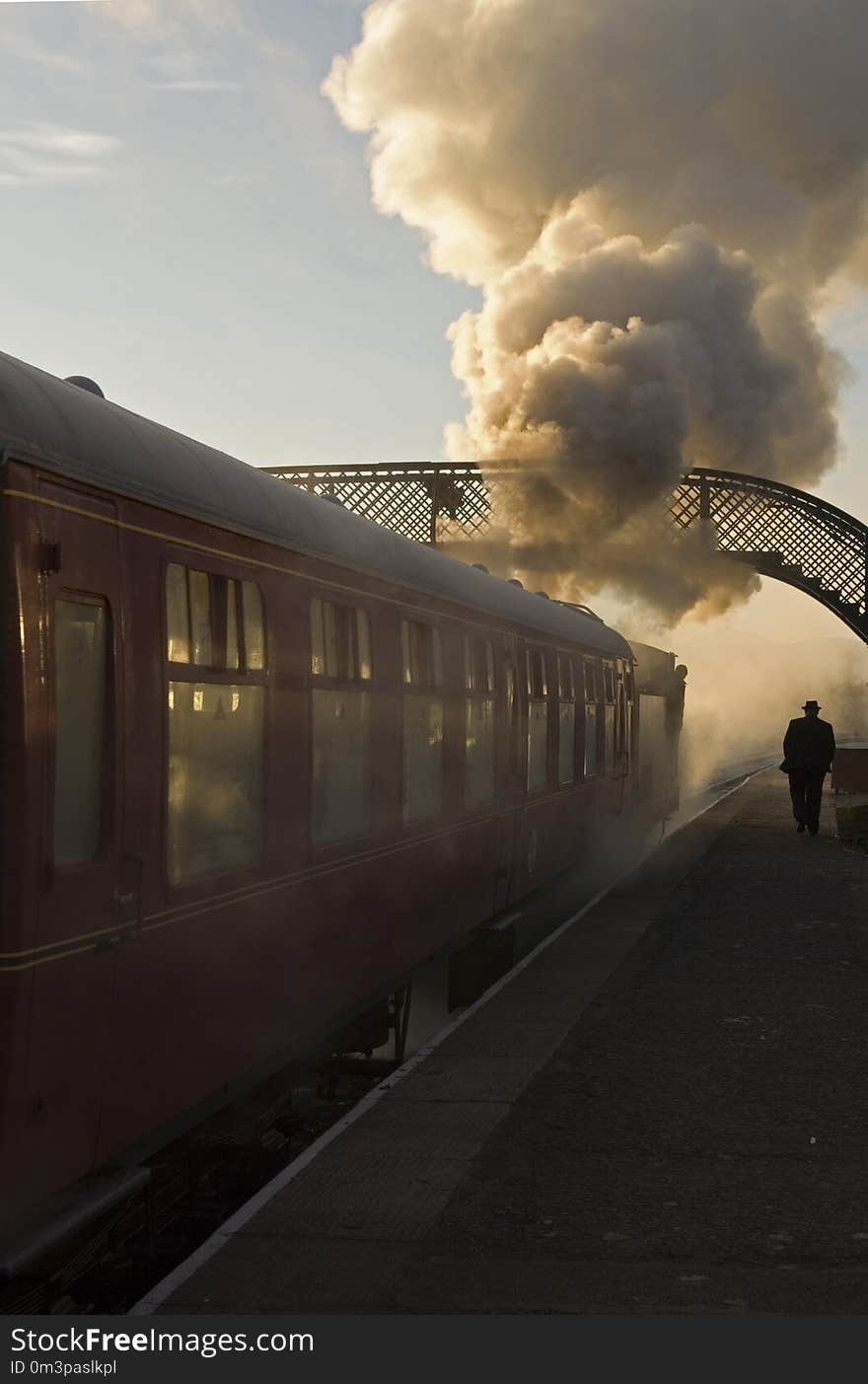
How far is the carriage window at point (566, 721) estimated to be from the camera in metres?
13.9

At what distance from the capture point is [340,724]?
7.25 metres

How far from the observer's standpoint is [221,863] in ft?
19.0

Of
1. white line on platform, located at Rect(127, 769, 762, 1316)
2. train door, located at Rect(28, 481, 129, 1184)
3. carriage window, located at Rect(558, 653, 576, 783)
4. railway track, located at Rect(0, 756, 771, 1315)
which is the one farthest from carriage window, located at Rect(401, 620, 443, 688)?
carriage window, located at Rect(558, 653, 576, 783)

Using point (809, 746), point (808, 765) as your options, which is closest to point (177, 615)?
point (808, 765)

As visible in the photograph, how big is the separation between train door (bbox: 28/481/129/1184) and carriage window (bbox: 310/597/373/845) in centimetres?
202

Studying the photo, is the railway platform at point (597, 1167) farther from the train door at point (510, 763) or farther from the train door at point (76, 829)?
the train door at point (510, 763)

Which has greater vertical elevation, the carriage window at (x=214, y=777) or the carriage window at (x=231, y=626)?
the carriage window at (x=231, y=626)

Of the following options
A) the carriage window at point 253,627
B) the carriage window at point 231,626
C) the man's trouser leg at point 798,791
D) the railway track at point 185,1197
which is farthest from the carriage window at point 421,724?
the man's trouser leg at point 798,791

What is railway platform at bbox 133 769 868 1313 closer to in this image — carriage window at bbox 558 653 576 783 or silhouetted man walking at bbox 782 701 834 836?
carriage window at bbox 558 653 576 783

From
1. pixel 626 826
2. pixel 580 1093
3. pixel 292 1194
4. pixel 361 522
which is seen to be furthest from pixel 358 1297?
pixel 626 826

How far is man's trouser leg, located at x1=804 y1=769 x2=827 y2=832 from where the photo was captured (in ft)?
74.6

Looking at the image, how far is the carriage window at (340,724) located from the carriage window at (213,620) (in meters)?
0.77

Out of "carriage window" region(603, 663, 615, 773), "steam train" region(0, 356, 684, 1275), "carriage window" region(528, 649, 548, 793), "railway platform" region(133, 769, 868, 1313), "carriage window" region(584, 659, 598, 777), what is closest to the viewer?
"steam train" region(0, 356, 684, 1275)

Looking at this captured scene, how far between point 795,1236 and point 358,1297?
157 cm
